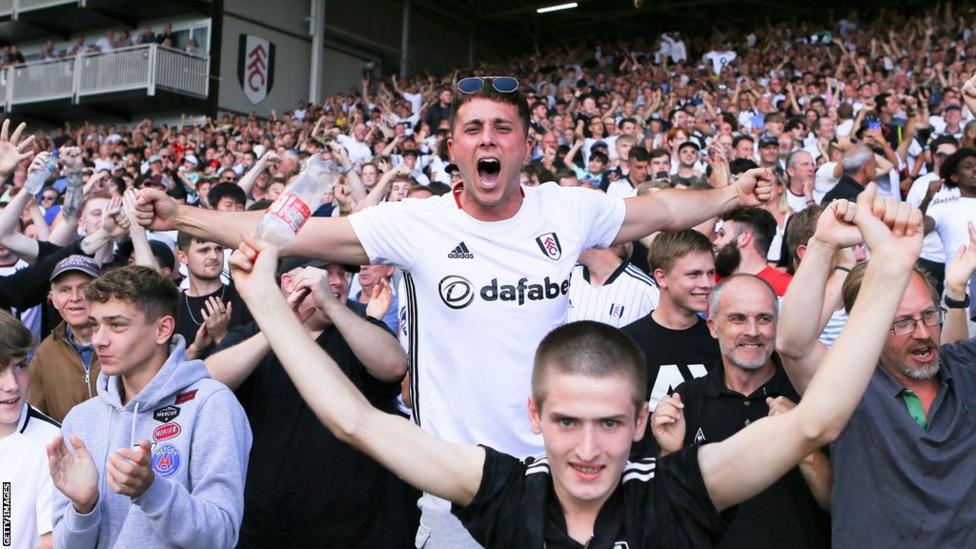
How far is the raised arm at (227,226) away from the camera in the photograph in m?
3.45

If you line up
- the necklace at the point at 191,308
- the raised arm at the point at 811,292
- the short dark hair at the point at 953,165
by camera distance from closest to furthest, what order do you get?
the raised arm at the point at 811,292, the necklace at the point at 191,308, the short dark hair at the point at 953,165

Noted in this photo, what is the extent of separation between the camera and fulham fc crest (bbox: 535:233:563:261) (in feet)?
11.7

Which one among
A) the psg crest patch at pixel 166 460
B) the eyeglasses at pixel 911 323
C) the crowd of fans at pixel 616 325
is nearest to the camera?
the crowd of fans at pixel 616 325

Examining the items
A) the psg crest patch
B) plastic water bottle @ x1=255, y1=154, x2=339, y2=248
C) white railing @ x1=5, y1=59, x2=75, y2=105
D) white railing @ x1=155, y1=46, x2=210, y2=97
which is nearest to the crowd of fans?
the psg crest patch

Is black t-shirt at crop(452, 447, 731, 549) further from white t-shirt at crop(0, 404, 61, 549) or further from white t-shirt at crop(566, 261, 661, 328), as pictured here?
white t-shirt at crop(566, 261, 661, 328)

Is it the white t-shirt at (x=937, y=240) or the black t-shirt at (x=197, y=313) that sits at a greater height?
the white t-shirt at (x=937, y=240)

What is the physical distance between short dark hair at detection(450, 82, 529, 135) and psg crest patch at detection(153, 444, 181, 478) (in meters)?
1.49

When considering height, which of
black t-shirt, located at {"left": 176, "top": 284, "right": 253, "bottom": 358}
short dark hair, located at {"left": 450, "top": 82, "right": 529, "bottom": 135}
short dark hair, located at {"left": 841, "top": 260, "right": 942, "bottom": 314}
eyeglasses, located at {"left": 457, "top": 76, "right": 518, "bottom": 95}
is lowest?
black t-shirt, located at {"left": 176, "top": 284, "right": 253, "bottom": 358}

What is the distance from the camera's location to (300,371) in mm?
2566

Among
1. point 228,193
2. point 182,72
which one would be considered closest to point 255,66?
point 182,72

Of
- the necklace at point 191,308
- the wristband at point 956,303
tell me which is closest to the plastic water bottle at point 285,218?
the wristband at point 956,303

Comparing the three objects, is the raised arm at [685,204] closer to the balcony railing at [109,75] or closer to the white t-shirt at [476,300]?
the white t-shirt at [476,300]

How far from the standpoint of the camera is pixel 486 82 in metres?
3.66

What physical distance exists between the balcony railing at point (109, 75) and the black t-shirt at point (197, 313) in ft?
80.2
